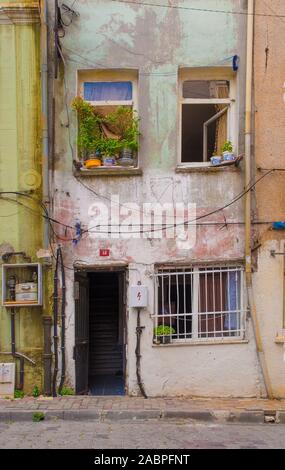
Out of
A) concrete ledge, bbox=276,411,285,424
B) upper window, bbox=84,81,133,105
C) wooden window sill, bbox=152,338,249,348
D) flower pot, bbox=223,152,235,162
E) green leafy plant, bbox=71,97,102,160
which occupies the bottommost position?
concrete ledge, bbox=276,411,285,424

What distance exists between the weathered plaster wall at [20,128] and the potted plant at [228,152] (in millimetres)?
3320

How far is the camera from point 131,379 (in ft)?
31.6

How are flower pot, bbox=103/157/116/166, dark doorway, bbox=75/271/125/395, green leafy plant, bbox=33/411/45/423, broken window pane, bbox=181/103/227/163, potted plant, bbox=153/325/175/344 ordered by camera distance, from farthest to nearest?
dark doorway, bbox=75/271/125/395, broken window pane, bbox=181/103/227/163, flower pot, bbox=103/157/116/166, potted plant, bbox=153/325/175/344, green leafy plant, bbox=33/411/45/423

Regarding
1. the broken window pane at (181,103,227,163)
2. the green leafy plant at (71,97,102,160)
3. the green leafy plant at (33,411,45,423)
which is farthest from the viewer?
the broken window pane at (181,103,227,163)

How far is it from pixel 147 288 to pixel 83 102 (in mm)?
3469

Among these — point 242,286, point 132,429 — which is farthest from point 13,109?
point 132,429

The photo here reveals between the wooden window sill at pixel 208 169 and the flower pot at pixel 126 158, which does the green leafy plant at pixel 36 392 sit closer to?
the flower pot at pixel 126 158

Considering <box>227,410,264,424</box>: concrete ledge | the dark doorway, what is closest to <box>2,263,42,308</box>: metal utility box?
the dark doorway

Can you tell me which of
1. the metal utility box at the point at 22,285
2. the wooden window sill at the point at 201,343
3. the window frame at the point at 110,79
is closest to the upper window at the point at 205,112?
the window frame at the point at 110,79

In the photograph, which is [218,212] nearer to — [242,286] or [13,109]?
[242,286]

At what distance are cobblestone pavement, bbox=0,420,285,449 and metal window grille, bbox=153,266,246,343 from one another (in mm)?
1889

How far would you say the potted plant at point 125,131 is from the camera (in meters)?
9.78

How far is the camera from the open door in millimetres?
9844
